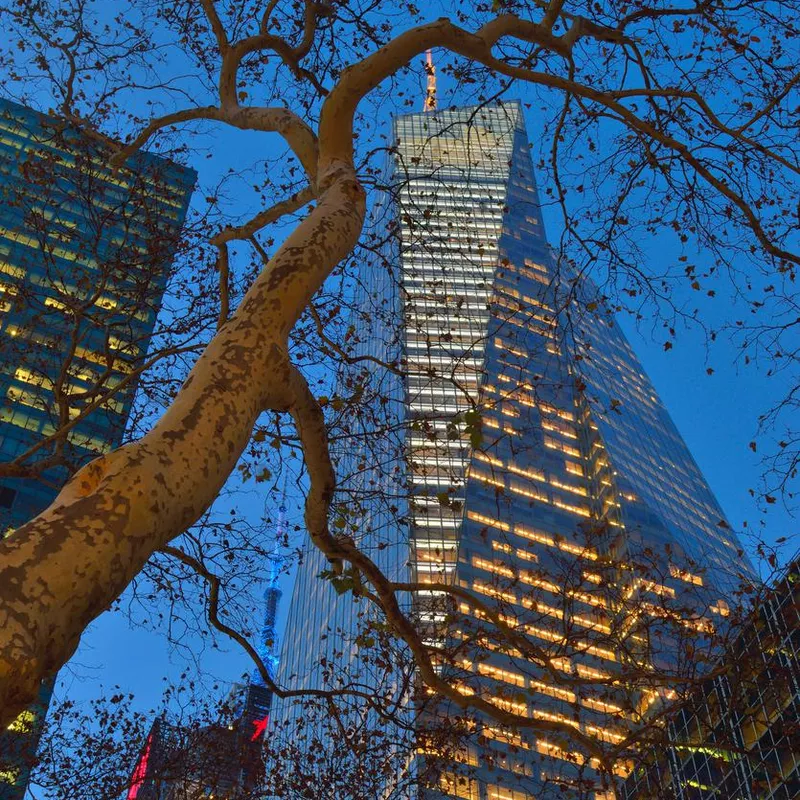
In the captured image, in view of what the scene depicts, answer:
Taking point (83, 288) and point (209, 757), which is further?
point (209, 757)

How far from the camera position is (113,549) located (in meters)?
2.07

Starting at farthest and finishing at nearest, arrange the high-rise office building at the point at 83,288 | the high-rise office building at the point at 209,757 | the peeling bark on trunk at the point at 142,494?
the high-rise office building at the point at 209,757 < the high-rise office building at the point at 83,288 < the peeling bark on trunk at the point at 142,494

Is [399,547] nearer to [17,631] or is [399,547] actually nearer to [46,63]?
[46,63]

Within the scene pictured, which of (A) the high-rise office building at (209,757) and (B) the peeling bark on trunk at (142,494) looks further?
(A) the high-rise office building at (209,757)

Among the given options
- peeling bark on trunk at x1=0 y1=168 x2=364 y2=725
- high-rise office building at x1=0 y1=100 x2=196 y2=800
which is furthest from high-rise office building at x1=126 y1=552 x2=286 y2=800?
peeling bark on trunk at x1=0 y1=168 x2=364 y2=725

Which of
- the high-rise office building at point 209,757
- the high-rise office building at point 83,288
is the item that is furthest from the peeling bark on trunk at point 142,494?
the high-rise office building at point 209,757

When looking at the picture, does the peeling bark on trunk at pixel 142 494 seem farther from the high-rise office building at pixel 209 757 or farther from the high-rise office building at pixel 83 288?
the high-rise office building at pixel 209 757

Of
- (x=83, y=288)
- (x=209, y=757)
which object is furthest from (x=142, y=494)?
(x=209, y=757)

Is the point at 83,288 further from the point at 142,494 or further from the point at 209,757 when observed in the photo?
the point at 142,494

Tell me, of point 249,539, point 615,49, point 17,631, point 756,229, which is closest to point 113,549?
point 17,631

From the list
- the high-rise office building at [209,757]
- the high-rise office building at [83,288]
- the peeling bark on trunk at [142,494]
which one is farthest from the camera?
the high-rise office building at [209,757]

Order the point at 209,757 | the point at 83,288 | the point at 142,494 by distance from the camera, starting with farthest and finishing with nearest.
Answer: the point at 209,757
the point at 83,288
the point at 142,494

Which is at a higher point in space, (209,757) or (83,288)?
(83,288)

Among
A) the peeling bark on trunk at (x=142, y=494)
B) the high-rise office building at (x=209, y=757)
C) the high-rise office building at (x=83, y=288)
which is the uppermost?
the high-rise office building at (x=83, y=288)
